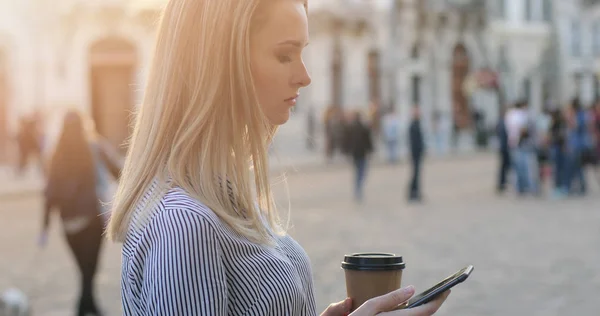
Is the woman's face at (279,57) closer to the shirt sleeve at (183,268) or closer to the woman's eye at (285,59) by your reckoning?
the woman's eye at (285,59)

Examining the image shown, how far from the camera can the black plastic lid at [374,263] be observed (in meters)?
2.03

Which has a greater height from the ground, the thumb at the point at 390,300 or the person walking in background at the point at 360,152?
the thumb at the point at 390,300

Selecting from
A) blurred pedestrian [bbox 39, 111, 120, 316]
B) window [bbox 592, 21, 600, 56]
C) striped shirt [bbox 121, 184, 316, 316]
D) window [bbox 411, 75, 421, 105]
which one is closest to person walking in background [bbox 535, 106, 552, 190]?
blurred pedestrian [bbox 39, 111, 120, 316]

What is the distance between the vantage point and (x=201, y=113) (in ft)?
6.31

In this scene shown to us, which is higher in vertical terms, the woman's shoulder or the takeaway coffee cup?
the woman's shoulder

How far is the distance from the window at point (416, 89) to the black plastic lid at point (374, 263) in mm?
40233

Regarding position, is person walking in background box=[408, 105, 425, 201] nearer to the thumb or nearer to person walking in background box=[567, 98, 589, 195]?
person walking in background box=[567, 98, 589, 195]

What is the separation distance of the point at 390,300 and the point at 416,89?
4092cm

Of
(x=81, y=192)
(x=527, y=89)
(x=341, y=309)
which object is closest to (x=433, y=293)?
(x=341, y=309)

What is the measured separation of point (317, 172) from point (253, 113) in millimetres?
25811

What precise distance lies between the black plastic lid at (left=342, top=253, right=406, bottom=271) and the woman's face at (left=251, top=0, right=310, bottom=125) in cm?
31

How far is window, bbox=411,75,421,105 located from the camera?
42.2m

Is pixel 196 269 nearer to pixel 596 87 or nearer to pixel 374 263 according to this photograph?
pixel 374 263

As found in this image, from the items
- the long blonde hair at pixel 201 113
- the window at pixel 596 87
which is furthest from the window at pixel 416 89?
the long blonde hair at pixel 201 113
